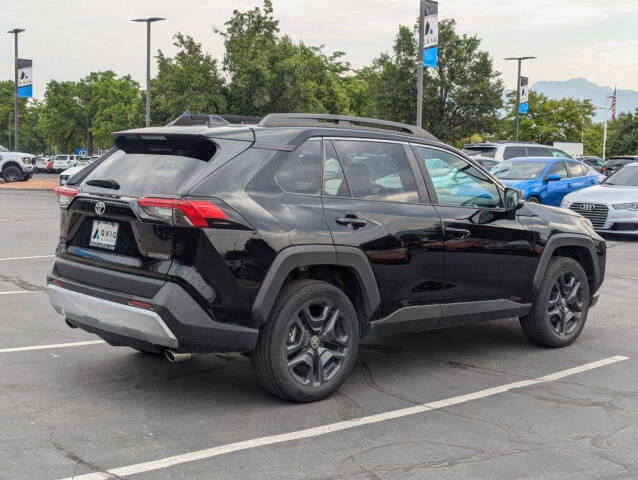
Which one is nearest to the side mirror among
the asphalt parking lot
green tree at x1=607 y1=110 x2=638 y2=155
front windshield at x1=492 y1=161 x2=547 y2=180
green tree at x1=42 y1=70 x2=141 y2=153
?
the asphalt parking lot

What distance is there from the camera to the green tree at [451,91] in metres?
50.9

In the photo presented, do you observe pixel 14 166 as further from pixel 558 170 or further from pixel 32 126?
pixel 32 126

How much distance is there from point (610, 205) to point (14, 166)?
27.8m

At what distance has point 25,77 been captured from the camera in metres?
38.9

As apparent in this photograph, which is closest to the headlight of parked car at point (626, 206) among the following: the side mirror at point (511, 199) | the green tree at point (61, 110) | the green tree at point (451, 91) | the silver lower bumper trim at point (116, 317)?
the side mirror at point (511, 199)

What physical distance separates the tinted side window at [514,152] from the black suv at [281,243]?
18743 mm

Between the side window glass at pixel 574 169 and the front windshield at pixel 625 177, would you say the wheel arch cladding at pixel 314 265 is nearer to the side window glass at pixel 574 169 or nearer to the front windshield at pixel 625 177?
the front windshield at pixel 625 177

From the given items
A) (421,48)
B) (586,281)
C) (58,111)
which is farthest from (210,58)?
(58,111)

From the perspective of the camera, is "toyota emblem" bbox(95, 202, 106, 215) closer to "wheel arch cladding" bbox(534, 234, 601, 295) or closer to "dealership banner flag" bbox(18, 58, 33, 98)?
"wheel arch cladding" bbox(534, 234, 601, 295)

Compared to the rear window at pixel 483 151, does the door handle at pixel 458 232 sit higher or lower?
lower

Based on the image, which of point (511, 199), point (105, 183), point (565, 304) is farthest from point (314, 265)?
point (565, 304)

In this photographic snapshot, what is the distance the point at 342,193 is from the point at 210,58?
35404 mm

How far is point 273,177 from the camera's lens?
5.01 m

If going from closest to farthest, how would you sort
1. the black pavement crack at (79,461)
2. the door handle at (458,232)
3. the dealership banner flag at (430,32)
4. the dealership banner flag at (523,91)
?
the black pavement crack at (79,461) → the door handle at (458,232) → the dealership banner flag at (430,32) → the dealership banner flag at (523,91)
